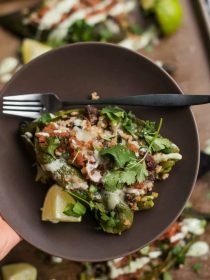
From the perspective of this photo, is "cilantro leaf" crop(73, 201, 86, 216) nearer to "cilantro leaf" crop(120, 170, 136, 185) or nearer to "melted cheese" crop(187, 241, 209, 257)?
"cilantro leaf" crop(120, 170, 136, 185)

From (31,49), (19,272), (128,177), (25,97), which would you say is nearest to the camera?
(128,177)

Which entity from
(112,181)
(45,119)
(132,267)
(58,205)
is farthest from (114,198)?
(132,267)

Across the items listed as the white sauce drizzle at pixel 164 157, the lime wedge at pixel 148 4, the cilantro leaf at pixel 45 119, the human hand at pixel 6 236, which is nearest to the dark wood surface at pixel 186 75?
the lime wedge at pixel 148 4

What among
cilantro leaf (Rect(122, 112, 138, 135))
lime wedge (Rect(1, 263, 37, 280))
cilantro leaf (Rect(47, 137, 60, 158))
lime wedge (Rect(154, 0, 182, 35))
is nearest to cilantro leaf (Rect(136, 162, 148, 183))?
cilantro leaf (Rect(122, 112, 138, 135))

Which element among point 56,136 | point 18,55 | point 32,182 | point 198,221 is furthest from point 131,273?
point 18,55

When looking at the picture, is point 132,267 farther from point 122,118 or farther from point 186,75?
point 186,75
